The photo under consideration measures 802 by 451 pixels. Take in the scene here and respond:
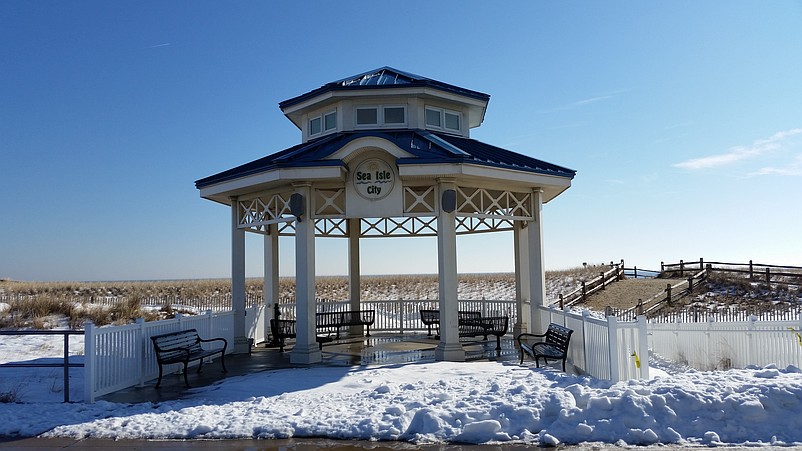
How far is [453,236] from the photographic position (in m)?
11.9

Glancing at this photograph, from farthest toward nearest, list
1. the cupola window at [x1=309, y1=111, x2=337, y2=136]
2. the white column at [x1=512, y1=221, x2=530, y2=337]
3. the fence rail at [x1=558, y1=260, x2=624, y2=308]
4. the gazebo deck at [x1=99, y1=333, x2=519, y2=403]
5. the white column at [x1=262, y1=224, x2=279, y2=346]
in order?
the fence rail at [x1=558, y1=260, x2=624, y2=308]
the white column at [x1=262, y1=224, x2=279, y2=346]
the white column at [x1=512, y1=221, x2=530, y2=337]
the cupola window at [x1=309, y1=111, x2=337, y2=136]
the gazebo deck at [x1=99, y1=333, x2=519, y2=403]

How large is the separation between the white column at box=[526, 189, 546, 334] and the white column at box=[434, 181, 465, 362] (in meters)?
2.74

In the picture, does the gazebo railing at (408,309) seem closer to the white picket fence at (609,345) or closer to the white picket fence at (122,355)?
the white picket fence at (609,345)

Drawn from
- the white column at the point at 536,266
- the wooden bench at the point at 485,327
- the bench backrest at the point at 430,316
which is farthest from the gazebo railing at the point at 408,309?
the white column at the point at 536,266

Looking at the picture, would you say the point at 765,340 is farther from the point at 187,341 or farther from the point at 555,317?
the point at 187,341

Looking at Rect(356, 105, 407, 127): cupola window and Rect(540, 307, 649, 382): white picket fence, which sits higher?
Rect(356, 105, 407, 127): cupola window

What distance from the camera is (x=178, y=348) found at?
10758 millimetres

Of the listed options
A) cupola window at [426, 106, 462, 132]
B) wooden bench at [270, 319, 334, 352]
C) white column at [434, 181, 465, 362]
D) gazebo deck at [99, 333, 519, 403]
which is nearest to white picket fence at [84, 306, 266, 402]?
gazebo deck at [99, 333, 519, 403]

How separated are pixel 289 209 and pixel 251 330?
4.43 m

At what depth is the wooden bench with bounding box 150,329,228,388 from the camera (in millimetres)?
10178

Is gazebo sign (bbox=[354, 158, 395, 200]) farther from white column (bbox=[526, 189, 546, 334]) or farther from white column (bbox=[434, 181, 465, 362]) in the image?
A: white column (bbox=[526, 189, 546, 334])

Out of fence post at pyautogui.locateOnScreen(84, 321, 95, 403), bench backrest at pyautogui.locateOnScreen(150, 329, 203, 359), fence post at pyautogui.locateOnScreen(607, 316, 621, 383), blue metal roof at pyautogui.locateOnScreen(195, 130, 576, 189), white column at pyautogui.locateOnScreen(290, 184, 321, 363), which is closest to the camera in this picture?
fence post at pyautogui.locateOnScreen(607, 316, 621, 383)

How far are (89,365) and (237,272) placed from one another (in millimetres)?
5517

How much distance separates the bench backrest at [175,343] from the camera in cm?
Result: 1038
